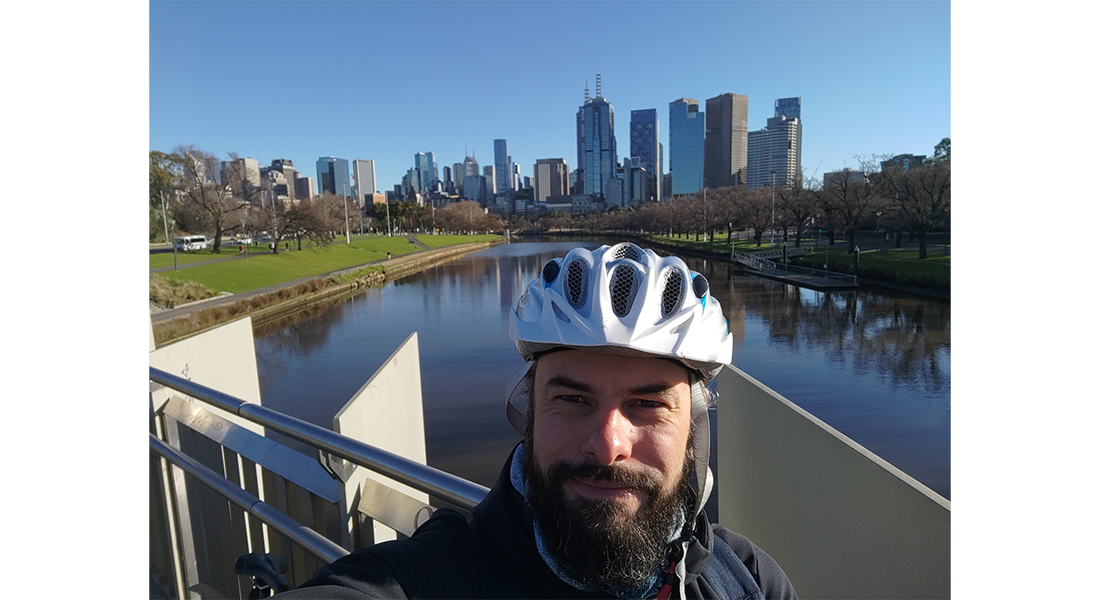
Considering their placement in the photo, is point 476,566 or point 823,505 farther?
point 823,505

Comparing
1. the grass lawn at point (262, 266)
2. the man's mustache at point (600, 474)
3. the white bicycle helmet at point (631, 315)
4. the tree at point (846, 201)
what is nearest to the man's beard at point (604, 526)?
the man's mustache at point (600, 474)

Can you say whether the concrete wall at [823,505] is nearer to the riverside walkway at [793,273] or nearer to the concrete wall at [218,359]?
the concrete wall at [218,359]

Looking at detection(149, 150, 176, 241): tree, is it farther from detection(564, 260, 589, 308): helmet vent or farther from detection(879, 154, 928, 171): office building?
detection(879, 154, 928, 171): office building

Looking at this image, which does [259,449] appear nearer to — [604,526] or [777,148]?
[604,526]

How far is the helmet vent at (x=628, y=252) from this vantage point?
1752 millimetres

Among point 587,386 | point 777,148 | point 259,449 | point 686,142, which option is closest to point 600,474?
point 587,386

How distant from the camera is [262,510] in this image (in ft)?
6.66

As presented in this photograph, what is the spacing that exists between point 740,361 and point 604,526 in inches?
829

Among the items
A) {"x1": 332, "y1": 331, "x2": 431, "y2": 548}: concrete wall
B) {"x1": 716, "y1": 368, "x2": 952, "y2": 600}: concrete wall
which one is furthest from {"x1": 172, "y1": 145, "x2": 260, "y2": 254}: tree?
{"x1": 716, "y1": 368, "x2": 952, "y2": 600}: concrete wall

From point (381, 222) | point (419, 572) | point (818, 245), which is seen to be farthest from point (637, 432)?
point (381, 222)

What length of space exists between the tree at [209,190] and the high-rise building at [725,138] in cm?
11963
